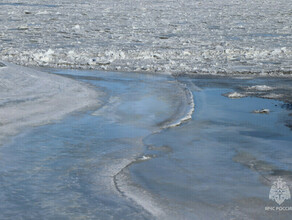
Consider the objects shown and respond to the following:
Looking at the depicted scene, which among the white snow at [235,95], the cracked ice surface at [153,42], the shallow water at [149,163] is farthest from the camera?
the cracked ice surface at [153,42]

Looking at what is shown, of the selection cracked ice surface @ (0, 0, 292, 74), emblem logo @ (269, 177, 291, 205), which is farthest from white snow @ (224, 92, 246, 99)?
emblem logo @ (269, 177, 291, 205)

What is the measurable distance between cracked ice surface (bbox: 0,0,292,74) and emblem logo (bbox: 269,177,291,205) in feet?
27.6

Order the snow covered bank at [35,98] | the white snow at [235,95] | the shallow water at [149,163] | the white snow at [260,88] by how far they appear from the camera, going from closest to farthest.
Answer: the shallow water at [149,163] → the snow covered bank at [35,98] → the white snow at [235,95] → the white snow at [260,88]

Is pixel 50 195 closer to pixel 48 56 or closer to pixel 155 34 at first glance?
pixel 48 56

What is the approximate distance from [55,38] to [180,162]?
53.0 feet

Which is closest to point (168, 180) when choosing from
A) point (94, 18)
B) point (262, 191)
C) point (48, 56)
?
point (262, 191)

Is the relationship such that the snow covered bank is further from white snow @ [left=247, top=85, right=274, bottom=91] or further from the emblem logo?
the emblem logo

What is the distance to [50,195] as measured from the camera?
206 inches

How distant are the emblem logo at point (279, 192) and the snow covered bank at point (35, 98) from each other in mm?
3591

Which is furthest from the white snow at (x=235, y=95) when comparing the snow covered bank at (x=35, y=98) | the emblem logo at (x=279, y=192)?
the emblem logo at (x=279, y=192)

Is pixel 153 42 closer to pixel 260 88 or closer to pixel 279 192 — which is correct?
pixel 260 88

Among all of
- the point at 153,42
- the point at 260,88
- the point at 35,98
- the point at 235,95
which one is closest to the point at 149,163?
the point at 35,98

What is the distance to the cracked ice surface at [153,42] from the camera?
1514cm

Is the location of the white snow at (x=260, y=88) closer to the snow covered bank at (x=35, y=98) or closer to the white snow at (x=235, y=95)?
the white snow at (x=235, y=95)
